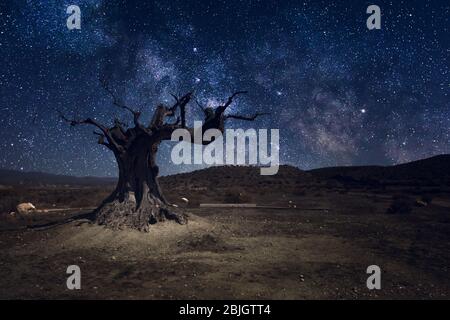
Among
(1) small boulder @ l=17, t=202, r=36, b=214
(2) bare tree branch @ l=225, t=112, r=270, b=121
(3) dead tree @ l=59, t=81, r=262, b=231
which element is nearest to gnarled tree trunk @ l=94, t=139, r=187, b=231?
(3) dead tree @ l=59, t=81, r=262, b=231

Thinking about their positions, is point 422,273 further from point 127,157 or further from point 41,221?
point 41,221

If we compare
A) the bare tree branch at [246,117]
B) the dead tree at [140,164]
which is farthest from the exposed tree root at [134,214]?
the bare tree branch at [246,117]

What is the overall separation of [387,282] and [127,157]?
1185cm

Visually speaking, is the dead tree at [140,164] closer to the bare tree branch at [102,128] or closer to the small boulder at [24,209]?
the bare tree branch at [102,128]

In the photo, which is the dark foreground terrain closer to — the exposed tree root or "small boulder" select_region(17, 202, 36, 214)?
the exposed tree root

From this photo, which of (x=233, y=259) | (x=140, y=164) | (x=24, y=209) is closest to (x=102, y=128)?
(x=140, y=164)

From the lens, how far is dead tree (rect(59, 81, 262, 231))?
47.5 feet

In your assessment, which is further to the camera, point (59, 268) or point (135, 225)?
point (135, 225)

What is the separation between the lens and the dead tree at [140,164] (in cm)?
1447

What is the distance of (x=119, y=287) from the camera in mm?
8359

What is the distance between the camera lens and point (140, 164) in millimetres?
15648

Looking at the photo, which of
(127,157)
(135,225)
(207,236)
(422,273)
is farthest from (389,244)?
(127,157)

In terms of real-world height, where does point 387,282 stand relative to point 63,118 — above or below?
below
